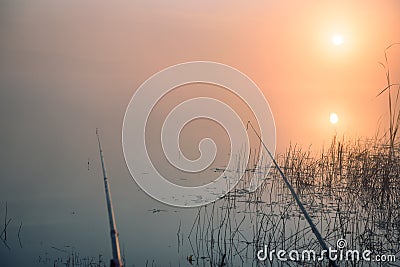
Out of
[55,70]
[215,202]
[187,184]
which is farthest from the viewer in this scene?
[55,70]

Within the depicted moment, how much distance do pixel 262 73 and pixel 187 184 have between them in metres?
5.25

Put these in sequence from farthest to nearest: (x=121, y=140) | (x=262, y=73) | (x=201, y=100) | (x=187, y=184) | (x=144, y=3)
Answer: (x=144, y=3) → (x=262, y=73) → (x=201, y=100) → (x=121, y=140) → (x=187, y=184)

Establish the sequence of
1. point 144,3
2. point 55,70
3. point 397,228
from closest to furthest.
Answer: point 397,228
point 55,70
point 144,3

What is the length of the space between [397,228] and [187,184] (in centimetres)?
215

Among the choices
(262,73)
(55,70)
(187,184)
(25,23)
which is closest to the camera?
(187,184)

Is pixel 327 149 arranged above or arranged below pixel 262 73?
below

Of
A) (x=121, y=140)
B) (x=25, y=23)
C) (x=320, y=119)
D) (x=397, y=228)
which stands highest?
(x=25, y=23)

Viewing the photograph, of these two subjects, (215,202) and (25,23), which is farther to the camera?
(25,23)

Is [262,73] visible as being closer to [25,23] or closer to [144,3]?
[144,3]

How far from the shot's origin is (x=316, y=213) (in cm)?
481

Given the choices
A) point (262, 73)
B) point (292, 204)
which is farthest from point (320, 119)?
point (292, 204)

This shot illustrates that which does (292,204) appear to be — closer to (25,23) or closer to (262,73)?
(262,73)

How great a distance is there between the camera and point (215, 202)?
516cm

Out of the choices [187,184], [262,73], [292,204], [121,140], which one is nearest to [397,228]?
[292,204]
